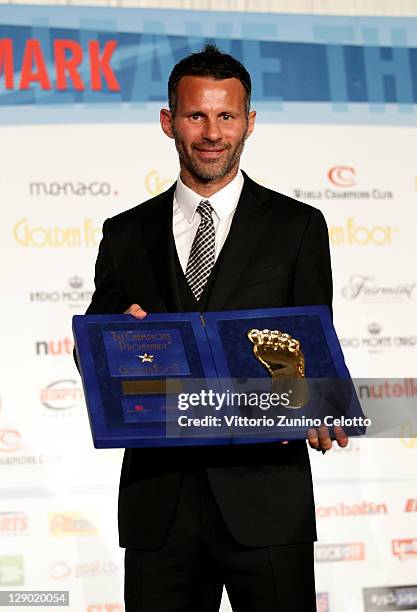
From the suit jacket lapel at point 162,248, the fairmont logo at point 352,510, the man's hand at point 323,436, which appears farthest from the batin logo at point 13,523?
the man's hand at point 323,436

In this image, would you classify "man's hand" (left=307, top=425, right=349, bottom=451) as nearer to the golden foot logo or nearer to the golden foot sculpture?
the golden foot sculpture

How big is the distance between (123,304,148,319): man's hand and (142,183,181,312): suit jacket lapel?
0.08 metres

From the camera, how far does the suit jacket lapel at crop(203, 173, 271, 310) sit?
1.98m

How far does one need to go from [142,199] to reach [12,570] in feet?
4.94

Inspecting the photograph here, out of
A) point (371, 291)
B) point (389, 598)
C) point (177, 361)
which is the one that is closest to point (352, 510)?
point (389, 598)

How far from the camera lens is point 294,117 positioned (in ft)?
13.6

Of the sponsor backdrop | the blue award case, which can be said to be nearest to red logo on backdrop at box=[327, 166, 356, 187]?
the sponsor backdrop

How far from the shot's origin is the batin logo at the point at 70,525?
3.85 m

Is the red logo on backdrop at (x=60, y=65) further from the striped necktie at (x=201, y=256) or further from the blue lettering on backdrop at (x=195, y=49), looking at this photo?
the striped necktie at (x=201, y=256)

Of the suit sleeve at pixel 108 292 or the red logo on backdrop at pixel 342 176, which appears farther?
the red logo on backdrop at pixel 342 176

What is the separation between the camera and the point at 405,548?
4.07 meters

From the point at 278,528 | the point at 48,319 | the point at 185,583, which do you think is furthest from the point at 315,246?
the point at 48,319

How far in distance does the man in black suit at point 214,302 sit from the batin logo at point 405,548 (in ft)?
7.15

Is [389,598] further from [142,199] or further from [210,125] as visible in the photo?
[210,125]
